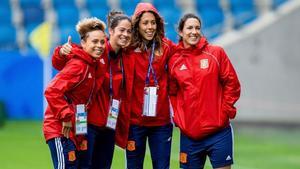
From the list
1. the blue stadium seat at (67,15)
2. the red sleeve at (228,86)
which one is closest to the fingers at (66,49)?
the red sleeve at (228,86)

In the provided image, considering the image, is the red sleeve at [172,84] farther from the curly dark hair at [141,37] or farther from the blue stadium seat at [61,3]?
the blue stadium seat at [61,3]

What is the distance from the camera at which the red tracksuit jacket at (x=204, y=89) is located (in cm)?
980

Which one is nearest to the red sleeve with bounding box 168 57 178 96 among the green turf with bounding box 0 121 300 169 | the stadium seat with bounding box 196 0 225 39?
the green turf with bounding box 0 121 300 169

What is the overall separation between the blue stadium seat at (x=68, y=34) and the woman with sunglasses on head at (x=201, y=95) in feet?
45.4

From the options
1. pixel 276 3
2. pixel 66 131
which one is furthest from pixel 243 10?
pixel 66 131

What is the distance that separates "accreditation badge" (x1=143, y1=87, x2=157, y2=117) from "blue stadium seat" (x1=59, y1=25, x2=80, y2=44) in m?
13.8

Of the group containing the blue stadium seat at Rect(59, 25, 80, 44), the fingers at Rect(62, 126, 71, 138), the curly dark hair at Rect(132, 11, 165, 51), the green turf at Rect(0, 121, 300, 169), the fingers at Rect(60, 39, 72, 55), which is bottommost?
the green turf at Rect(0, 121, 300, 169)

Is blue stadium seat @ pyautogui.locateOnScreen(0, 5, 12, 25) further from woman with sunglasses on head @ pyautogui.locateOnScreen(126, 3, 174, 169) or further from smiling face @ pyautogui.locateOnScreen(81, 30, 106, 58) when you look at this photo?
smiling face @ pyautogui.locateOnScreen(81, 30, 106, 58)

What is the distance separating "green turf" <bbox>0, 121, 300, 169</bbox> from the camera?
1497cm

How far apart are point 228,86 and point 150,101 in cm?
80

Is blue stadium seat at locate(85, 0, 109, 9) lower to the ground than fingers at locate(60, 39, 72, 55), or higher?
higher

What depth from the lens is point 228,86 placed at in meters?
9.84

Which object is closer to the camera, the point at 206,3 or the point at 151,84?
the point at 151,84

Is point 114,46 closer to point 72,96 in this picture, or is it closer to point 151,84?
point 151,84
